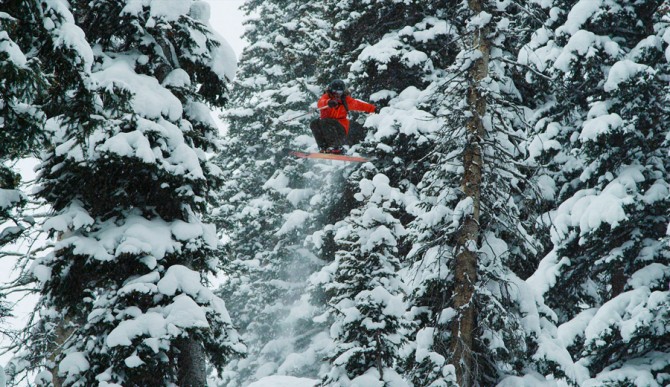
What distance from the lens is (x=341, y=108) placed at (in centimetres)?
1338

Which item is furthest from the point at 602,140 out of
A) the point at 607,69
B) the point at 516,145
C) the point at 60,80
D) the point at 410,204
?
the point at 60,80

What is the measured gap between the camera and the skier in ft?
42.2

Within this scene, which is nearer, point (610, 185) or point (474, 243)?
point (474, 243)

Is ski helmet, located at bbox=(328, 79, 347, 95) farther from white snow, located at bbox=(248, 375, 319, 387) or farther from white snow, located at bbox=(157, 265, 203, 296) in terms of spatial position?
white snow, located at bbox=(248, 375, 319, 387)

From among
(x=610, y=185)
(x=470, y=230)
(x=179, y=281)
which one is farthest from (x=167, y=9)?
(x=610, y=185)

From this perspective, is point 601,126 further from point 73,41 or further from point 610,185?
point 73,41

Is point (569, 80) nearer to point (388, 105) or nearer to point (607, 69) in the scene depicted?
point (607, 69)

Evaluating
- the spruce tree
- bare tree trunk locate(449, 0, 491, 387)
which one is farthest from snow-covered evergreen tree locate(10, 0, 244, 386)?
the spruce tree

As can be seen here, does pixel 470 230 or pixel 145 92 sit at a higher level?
pixel 145 92

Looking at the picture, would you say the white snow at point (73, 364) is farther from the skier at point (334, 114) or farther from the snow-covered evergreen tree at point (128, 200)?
the skier at point (334, 114)

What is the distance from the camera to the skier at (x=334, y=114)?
1287 cm

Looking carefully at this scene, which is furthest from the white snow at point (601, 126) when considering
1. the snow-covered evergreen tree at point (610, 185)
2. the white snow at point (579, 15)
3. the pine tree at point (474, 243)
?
the pine tree at point (474, 243)

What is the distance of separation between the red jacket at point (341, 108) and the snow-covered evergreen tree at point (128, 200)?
12.7ft

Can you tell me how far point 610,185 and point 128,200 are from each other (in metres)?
10.1
